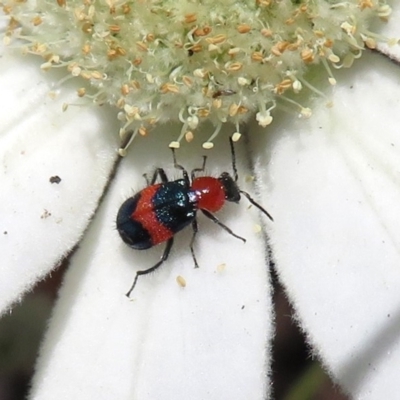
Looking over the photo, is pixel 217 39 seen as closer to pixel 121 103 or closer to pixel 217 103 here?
pixel 217 103

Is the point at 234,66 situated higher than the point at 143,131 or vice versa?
the point at 234,66

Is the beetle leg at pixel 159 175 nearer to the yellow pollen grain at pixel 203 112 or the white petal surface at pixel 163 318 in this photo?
the white petal surface at pixel 163 318

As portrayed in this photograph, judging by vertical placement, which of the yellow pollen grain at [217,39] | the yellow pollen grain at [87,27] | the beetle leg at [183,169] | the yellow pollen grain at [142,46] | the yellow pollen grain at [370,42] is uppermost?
the yellow pollen grain at [370,42]

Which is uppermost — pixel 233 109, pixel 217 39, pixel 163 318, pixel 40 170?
pixel 217 39

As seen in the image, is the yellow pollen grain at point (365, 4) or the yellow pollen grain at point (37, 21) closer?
the yellow pollen grain at point (365, 4)

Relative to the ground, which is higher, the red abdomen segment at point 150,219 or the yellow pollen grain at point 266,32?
the yellow pollen grain at point 266,32

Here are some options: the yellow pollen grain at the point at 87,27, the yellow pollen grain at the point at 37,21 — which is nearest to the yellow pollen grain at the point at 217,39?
the yellow pollen grain at the point at 87,27

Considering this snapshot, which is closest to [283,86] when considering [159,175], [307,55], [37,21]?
[307,55]
